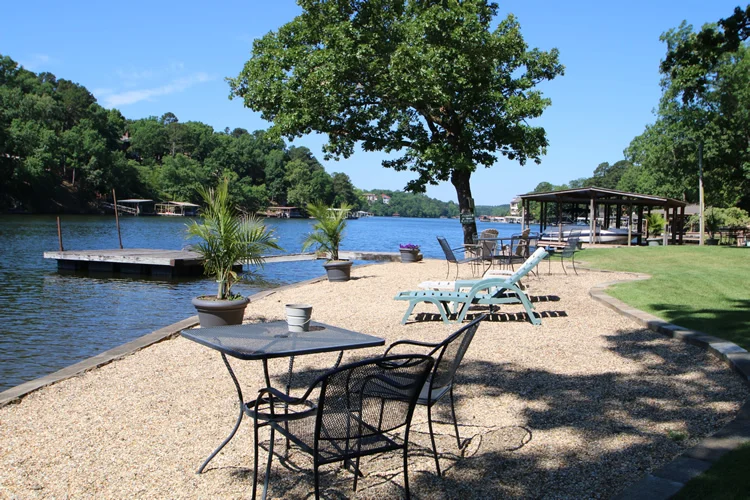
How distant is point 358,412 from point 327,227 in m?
11.0

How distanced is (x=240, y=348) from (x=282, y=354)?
0.29m

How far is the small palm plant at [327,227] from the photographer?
45.3ft

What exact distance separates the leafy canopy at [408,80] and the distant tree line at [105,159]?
6.57ft

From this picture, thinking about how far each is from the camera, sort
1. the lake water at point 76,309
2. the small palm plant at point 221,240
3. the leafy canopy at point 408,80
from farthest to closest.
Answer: the leafy canopy at point 408,80 < the lake water at point 76,309 < the small palm plant at point 221,240

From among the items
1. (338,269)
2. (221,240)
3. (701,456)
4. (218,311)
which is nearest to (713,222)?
(338,269)

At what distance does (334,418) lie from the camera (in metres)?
2.86

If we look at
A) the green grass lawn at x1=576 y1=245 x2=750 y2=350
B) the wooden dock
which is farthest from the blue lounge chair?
the wooden dock

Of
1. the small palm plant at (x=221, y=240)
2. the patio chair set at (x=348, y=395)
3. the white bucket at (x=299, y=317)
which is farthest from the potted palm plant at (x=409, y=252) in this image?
the patio chair set at (x=348, y=395)

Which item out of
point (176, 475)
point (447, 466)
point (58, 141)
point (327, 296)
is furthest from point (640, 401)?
point (58, 141)

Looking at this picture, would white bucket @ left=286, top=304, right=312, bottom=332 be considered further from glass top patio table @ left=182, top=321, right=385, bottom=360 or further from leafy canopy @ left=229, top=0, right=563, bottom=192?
leafy canopy @ left=229, top=0, right=563, bottom=192

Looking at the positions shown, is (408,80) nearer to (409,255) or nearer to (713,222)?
(409,255)

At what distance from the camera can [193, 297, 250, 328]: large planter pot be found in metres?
7.32

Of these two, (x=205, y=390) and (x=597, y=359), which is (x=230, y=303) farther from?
(x=597, y=359)

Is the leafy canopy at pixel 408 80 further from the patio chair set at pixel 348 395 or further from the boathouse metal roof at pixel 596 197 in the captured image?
the patio chair set at pixel 348 395
